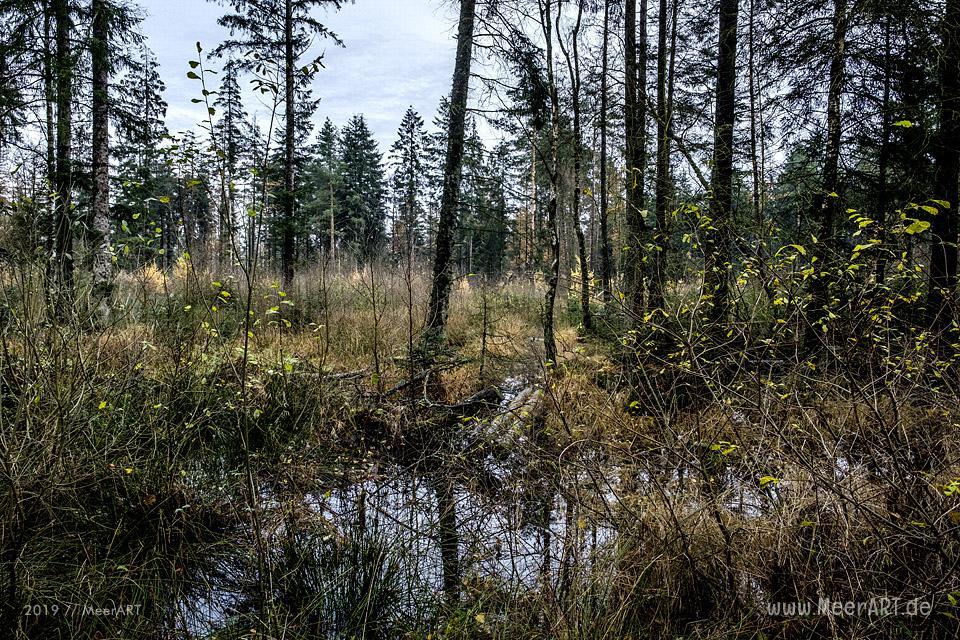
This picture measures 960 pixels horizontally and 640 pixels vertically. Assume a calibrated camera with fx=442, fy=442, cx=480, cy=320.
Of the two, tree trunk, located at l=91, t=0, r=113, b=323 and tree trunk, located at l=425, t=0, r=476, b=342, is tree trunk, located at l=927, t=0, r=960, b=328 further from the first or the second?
tree trunk, located at l=91, t=0, r=113, b=323

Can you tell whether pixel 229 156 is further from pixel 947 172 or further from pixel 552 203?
pixel 947 172

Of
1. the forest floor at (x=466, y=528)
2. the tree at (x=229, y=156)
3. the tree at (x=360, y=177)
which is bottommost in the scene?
the forest floor at (x=466, y=528)

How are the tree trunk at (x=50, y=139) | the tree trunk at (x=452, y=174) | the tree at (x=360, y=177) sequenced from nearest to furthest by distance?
the tree trunk at (x=50, y=139) < the tree trunk at (x=452, y=174) < the tree at (x=360, y=177)

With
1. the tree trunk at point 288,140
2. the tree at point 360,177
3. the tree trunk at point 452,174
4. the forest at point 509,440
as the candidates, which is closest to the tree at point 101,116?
the forest at point 509,440

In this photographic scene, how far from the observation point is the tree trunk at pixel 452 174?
6.75 m

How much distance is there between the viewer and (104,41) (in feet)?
26.1

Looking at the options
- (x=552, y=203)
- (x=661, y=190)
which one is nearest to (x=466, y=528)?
(x=552, y=203)

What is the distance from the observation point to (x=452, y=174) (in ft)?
22.5

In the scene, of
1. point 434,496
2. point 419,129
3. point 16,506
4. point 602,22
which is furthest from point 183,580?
point 419,129

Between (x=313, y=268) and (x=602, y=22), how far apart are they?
8.94 meters

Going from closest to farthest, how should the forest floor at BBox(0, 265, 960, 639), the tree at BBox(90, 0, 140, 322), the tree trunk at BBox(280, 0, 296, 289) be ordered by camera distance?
the forest floor at BBox(0, 265, 960, 639) → the tree at BBox(90, 0, 140, 322) → the tree trunk at BBox(280, 0, 296, 289)

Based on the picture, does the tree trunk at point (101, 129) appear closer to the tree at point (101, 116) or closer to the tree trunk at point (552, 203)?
the tree at point (101, 116)

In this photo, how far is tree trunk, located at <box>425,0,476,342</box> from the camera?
675cm

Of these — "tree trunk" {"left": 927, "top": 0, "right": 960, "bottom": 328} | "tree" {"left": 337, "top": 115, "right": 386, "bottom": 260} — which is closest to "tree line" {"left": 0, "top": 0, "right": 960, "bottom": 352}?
"tree trunk" {"left": 927, "top": 0, "right": 960, "bottom": 328}
